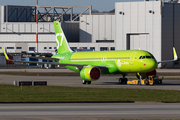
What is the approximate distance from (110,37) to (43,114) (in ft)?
424

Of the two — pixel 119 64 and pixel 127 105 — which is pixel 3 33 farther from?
pixel 127 105

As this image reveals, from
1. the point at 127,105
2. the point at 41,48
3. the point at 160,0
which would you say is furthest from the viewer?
the point at 41,48

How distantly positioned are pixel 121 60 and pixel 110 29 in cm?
10273

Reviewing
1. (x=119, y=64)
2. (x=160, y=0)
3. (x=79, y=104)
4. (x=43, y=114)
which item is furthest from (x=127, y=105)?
(x=160, y=0)

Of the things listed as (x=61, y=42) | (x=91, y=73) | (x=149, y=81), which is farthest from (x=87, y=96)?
(x=61, y=42)

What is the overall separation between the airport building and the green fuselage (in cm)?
5146

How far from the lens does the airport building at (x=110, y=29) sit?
10531 cm

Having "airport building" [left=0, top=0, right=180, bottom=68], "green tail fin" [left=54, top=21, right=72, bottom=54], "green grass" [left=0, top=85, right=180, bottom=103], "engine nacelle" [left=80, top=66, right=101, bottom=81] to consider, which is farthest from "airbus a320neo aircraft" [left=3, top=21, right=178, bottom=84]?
"airport building" [left=0, top=0, right=180, bottom=68]

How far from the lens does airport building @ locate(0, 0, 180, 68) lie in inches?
4146

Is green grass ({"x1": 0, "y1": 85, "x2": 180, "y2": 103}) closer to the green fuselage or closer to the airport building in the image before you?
the green fuselage

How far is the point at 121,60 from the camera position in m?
43.1

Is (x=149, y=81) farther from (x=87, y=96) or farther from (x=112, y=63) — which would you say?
(x=87, y=96)

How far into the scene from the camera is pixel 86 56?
1890 inches

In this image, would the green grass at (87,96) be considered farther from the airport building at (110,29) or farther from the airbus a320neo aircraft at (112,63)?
the airport building at (110,29)
